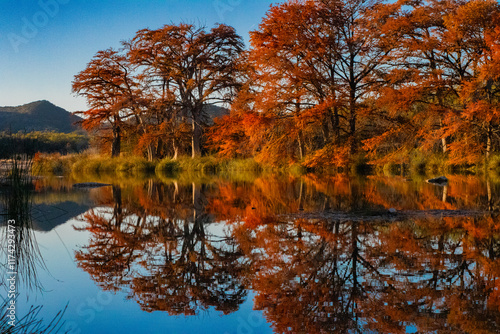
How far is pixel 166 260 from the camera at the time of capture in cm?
430

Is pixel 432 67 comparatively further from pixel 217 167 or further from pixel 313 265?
pixel 313 265

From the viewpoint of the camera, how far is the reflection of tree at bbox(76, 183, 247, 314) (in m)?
3.35

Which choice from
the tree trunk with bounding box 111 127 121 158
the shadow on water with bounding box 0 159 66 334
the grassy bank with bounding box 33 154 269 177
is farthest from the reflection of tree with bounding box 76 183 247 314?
the tree trunk with bounding box 111 127 121 158

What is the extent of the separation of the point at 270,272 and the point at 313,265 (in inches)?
17.6

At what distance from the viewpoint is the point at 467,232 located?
5363mm

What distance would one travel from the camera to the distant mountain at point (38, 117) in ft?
217

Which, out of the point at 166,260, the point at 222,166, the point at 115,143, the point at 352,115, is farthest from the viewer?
the point at 115,143

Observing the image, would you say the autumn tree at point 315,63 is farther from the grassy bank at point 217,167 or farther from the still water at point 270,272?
the still water at point 270,272

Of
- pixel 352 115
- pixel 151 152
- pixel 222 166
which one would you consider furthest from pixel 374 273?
pixel 151 152

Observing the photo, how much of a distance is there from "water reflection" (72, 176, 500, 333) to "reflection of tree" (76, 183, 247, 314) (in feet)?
0.04

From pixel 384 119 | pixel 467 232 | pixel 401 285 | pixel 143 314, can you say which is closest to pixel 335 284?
pixel 401 285

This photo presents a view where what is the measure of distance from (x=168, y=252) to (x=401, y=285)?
2.39 metres

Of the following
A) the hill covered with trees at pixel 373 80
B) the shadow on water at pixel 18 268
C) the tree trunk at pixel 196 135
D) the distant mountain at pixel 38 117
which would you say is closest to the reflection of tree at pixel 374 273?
the shadow on water at pixel 18 268

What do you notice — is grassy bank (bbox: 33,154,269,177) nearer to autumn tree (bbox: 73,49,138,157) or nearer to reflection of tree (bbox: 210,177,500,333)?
autumn tree (bbox: 73,49,138,157)
